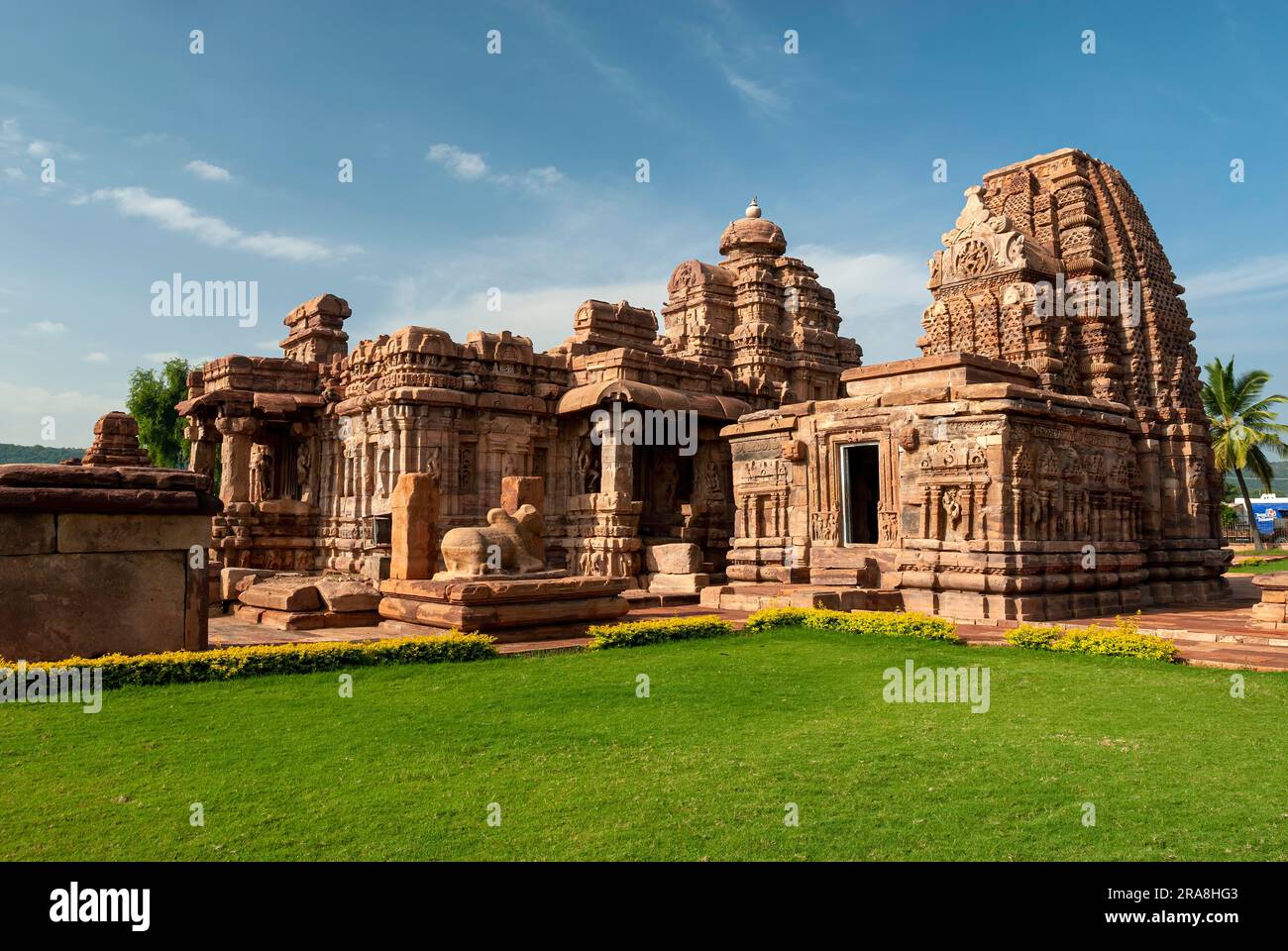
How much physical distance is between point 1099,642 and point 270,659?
8963mm

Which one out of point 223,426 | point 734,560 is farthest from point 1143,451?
point 223,426

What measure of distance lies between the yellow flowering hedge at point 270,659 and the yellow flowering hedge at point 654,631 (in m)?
1.46

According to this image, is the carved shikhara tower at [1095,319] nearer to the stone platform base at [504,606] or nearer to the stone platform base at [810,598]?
the stone platform base at [810,598]

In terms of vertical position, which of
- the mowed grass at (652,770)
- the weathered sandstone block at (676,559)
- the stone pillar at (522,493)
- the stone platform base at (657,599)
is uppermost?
the stone pillar at (522,493)

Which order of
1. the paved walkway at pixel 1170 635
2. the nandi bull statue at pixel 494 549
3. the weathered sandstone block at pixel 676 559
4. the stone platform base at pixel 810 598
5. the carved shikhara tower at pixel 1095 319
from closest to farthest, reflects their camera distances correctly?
1. the paved walkway at pixel 1170 635
2. the nandi bull statue at pixel 494 549
3. the stone platform base at pixel 810 598
4. the carved shikhara tower at pixel 1095 319
5. the weathered sandstone block at pixel 676 559

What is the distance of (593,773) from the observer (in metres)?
5.57

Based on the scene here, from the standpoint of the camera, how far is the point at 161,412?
42.5 m

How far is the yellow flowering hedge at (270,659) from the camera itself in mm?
8250

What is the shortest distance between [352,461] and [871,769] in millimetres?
18789

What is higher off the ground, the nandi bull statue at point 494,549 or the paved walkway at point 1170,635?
the nandi bull statue at point 494,549

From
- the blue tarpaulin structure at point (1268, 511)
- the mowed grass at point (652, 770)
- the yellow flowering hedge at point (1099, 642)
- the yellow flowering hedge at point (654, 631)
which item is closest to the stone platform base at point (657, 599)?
the yellow flowering hedge at point (654, 631)

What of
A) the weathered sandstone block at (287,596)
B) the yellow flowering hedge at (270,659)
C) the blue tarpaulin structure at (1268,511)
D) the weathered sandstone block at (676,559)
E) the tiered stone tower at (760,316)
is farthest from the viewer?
the blue tarpaulin structure at (1268,511)

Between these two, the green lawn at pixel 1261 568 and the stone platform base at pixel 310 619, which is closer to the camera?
the stone platform base at pixel 310 619
